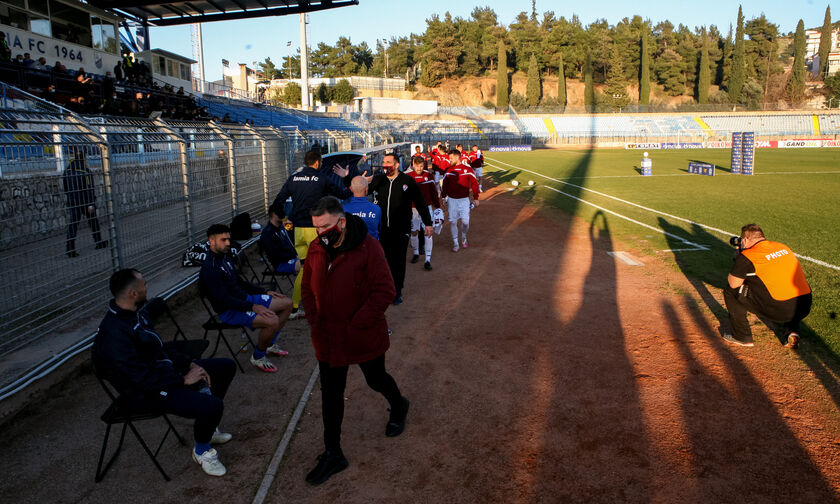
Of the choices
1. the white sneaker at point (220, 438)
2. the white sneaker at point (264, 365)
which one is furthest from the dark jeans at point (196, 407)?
the white sneaker at point (264, 365)

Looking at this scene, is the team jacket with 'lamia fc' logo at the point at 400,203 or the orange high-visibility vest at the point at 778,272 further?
the team jacket with 'lamia fc' logo at the point at 400,203

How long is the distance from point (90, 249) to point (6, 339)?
130 cm

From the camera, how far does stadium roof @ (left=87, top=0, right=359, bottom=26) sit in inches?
1008

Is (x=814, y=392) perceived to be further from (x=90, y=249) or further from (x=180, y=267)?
(x=180, y=267)

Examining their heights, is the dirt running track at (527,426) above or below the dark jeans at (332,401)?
below

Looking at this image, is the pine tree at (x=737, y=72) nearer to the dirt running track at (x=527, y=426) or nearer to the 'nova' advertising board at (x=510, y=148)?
the 'nova' advertising board at (x=510, y=148)

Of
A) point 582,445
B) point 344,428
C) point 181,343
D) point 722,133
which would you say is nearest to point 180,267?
point 181,343

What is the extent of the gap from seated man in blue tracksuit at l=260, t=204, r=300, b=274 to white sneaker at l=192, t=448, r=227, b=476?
393 centimetres

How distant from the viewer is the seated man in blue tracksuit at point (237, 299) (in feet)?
17.5

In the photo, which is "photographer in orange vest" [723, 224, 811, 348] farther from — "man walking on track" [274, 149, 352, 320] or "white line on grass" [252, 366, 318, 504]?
"man walking on track" [274, 149, 352, 320]

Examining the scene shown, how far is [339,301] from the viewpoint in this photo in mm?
3844

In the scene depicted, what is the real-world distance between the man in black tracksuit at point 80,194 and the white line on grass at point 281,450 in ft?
11.0

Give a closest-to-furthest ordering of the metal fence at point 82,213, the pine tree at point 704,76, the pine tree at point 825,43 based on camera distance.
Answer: the metal fence at point 82,213 < the pine tree at point 704,76 < the pine tree at point 825,43

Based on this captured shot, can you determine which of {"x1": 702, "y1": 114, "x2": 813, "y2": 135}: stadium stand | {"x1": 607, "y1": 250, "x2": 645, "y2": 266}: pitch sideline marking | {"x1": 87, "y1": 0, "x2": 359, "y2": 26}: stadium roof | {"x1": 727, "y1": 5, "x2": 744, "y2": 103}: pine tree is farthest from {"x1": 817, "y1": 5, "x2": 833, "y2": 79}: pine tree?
{"x1": 607, "y1": 250, "x2": 645, "y2": 266}: pitch sideline marking
